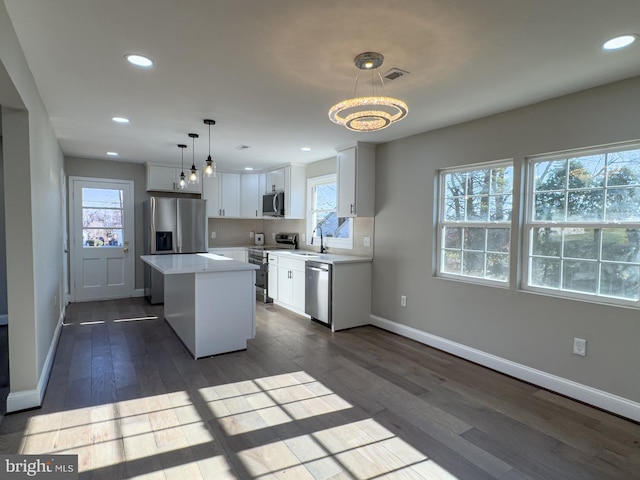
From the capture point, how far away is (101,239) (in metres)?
5.80

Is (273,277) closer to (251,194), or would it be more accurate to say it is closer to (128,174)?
(251,194)

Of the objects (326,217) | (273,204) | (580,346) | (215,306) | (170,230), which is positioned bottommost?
(580,346)

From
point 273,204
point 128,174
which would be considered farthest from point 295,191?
point 128,174

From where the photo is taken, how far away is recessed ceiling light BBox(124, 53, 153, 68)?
2.19 m

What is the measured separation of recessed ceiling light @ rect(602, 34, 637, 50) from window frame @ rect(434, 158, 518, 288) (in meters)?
1.20

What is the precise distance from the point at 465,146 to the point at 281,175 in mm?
3432

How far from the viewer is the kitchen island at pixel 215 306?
3.38 metres

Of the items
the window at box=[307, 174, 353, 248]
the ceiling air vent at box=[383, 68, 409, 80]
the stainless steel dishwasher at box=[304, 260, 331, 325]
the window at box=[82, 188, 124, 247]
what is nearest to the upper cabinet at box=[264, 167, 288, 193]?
the window at box=[307, 174, 353, 248]

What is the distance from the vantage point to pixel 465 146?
3.50m

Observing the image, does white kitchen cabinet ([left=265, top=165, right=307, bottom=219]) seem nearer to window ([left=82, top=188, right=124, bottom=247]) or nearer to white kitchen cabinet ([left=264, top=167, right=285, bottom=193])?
white kitchen cabinet ([left=264, top=167, right=285, bottom=193])

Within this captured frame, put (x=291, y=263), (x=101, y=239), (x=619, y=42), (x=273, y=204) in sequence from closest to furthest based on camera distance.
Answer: (x=619, y=42) < (x=291, y=263) < (x=101, y=239) < (x=273, y=204)

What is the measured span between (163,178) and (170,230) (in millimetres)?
996

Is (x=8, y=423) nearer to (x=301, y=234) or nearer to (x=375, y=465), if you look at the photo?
(x=375, y=465)

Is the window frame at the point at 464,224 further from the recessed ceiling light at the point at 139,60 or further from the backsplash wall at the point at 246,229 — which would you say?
the recessed ceiling light at the point at 139,60
